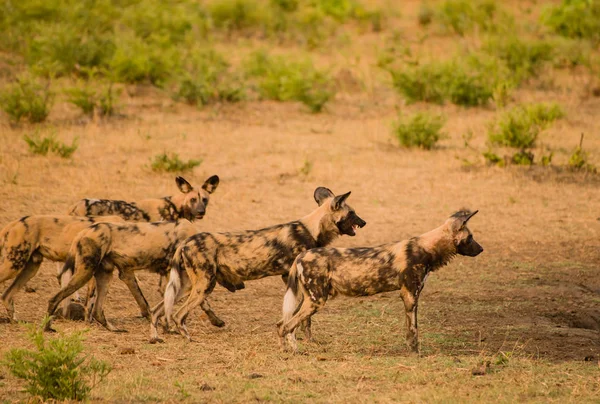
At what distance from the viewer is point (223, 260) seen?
721 centimetres

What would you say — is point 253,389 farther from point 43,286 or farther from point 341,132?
point 341,132

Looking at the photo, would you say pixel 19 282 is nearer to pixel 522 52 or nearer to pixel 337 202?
pixel 337 202

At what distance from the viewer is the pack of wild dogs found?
22.7 feet

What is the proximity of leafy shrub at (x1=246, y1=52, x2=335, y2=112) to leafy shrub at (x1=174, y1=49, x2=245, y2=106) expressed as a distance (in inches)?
26.5

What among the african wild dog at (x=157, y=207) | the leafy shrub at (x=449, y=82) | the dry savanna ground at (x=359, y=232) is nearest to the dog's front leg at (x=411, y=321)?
the dry savanna ground at (x=359, y=232)

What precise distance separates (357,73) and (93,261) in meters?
13.4

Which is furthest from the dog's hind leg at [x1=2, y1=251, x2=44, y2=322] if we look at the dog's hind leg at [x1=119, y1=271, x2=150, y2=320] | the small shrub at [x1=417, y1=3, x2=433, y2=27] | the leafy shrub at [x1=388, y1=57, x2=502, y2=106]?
the small shrub at [x1=417, y1=3, x2=433, y2=27]

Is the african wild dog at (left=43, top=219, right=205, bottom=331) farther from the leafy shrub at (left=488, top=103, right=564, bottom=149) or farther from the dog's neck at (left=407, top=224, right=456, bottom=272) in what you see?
the leafy shrub at (left=488, top=103, right=564, bottom=149)

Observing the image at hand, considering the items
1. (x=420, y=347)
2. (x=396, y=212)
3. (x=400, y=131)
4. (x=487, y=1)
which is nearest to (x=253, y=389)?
(x=420, y=347)

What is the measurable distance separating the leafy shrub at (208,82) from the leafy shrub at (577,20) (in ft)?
28.8

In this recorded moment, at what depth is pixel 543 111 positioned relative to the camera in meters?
15.2

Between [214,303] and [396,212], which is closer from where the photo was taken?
[214,303]

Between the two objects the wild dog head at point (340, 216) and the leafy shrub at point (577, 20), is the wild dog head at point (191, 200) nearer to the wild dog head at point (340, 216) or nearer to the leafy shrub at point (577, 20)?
the wild dog head at point (340, 216)

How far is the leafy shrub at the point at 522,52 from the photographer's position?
19453 millimetres
